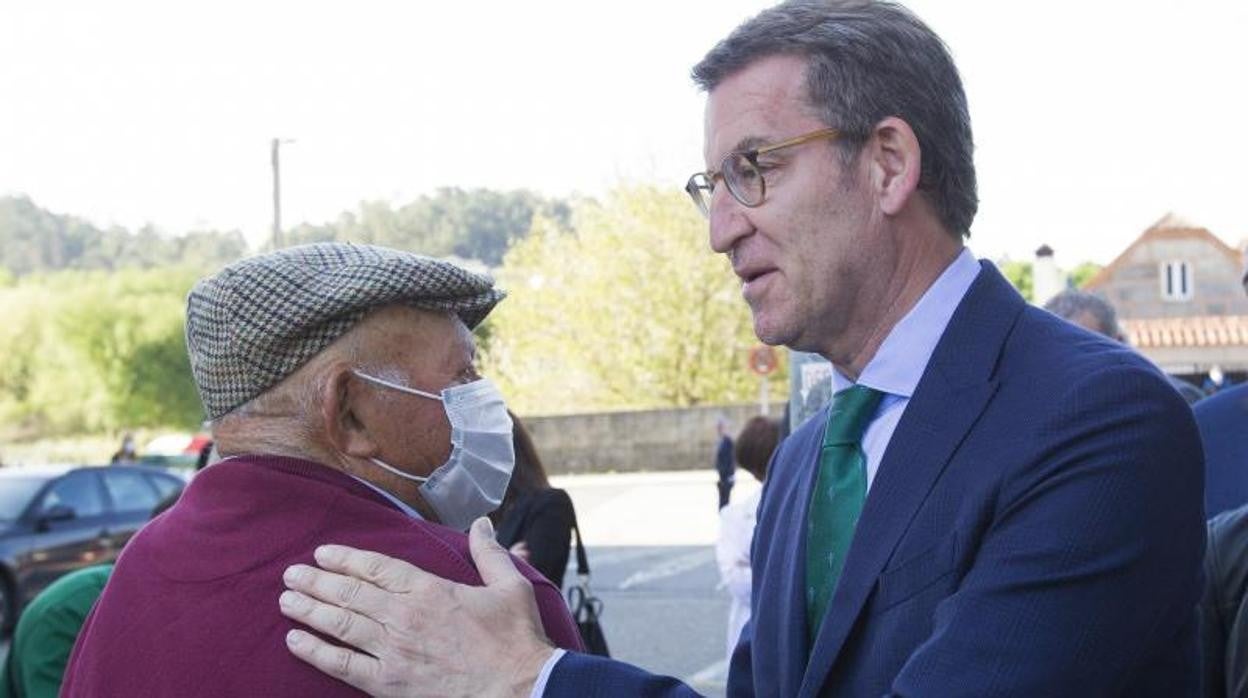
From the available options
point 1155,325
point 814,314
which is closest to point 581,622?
point 814,314

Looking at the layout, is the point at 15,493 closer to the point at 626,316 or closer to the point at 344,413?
the point at 344,413

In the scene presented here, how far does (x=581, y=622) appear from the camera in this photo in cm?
588

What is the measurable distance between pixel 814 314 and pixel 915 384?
0.56 feet

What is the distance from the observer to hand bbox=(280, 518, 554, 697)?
1.79 metres

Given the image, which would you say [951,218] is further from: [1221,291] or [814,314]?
[1221,291]

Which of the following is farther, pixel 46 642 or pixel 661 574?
pixel 661 574

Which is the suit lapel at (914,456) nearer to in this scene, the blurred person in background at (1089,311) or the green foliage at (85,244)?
the blurred person in background at (1089,311)

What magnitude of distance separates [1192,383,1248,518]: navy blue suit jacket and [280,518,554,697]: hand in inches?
101

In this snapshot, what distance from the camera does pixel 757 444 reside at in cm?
770

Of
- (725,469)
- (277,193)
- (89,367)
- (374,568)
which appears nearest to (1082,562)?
(374,568)

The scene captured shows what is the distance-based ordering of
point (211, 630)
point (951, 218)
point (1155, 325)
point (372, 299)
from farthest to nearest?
1. point (1155, 325)
2. point (951, 218)
3. point (372, 299)
4. point (211, 630)

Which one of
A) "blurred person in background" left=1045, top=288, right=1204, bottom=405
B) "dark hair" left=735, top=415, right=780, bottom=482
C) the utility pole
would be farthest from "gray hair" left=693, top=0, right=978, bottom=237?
the utility pole

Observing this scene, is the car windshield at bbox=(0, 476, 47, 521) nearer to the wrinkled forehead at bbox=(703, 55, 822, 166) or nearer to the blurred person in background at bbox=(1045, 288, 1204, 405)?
the blurred person in background at bbox=(1045, 288, 1204, 405)

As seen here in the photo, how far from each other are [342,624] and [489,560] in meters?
0.21
